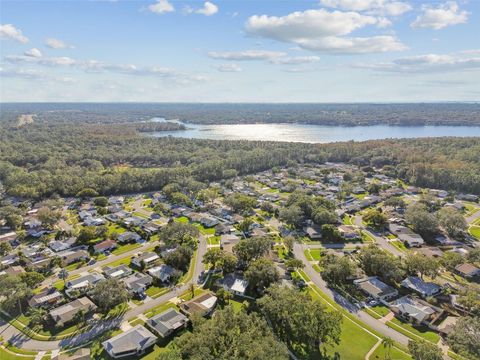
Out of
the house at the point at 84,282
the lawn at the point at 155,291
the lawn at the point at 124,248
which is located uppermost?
the house at the point at 84,282

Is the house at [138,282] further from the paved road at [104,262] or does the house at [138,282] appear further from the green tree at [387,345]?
the green tree at [387,345]

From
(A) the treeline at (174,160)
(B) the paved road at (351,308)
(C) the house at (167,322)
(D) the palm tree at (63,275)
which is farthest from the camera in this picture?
(A) the treeline at (174,160)

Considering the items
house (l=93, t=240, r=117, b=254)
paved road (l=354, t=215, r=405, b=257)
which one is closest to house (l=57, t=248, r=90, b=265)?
house (l=93, t=240, r=117, b=254)

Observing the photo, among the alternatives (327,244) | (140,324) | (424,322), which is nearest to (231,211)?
(327,244)

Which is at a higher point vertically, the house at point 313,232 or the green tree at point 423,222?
the green tree at point 423,222

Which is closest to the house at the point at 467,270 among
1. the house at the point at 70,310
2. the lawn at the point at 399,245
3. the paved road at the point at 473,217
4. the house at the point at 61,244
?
the lawn at the point at 399,245

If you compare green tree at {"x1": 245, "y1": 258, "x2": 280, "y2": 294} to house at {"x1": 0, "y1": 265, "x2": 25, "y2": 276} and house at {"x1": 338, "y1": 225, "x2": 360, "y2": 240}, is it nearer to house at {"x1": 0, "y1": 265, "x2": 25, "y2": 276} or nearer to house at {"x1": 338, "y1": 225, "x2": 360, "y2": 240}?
house at {"x1": 338, "y1": 225, "x2": 360, "y2": 240}

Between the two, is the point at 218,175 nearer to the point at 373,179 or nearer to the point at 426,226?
the point at 373,179
